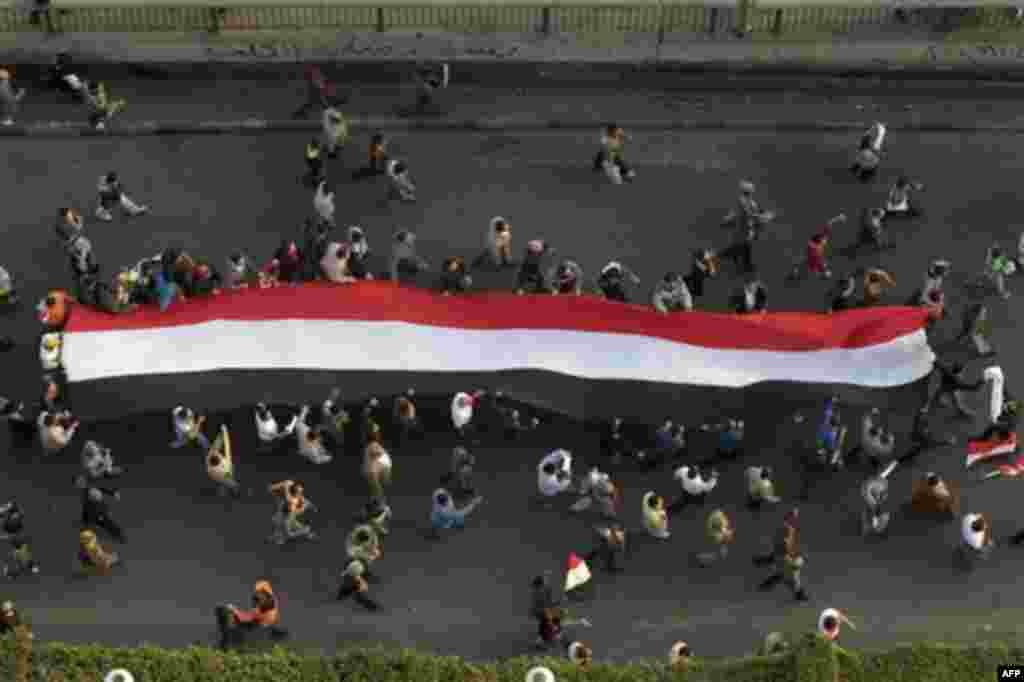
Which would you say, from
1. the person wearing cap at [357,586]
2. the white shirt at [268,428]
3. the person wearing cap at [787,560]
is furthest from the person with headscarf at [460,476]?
the person wearing cap at [787,560]

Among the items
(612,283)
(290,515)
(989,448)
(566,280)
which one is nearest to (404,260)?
(566,280)

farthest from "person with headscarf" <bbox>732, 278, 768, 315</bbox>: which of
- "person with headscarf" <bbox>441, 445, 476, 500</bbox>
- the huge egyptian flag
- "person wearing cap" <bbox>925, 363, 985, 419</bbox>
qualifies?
"person with headscarf" <bbox>441, 445, 476, 500</bbox>

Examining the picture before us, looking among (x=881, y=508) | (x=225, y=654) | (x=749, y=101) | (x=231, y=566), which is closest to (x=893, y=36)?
(x=749, y=101)

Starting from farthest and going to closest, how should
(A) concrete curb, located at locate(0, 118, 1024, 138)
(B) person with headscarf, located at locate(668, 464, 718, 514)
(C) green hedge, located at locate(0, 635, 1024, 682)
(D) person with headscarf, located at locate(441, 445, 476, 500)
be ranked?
(A) concrete curb, located at locate(0, 118, 1024, 138), (D) person with headscarf, located at locate(441, 445, 476, 500), (B) person with headscarf, located at locate(668, 464, 718, 514), (C) green hedge, located at locate(0, 635, 1024, 682)

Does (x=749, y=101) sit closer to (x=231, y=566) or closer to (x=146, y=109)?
(x=146, y=109)

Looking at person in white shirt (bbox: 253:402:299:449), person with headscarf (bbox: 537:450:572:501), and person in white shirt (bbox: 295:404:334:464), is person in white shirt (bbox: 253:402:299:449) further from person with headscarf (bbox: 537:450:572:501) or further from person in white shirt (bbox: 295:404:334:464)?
person with headscarf (bbox: 537:450:572:501)
